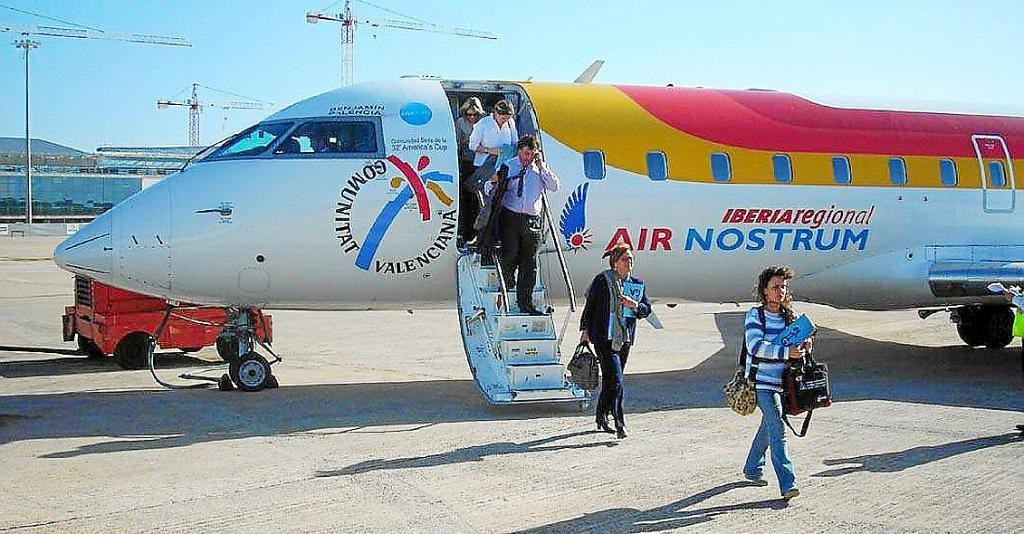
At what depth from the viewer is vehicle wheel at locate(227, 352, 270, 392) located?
12945mm

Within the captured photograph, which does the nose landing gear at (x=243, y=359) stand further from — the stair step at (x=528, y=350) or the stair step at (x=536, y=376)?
the stair step at (x=536, y=376)

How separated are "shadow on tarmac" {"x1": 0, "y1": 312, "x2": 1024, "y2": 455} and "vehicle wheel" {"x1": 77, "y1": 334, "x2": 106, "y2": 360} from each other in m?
3.90

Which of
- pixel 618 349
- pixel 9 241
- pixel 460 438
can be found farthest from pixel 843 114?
pixel 9 241

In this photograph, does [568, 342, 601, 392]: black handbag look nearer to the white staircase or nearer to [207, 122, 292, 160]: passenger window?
the white staircase

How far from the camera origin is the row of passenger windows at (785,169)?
1379 cm

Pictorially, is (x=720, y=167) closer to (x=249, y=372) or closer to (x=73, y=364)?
(x=249, y=372)

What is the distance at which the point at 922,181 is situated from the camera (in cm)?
1550

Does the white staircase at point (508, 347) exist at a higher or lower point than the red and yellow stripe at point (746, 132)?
lower

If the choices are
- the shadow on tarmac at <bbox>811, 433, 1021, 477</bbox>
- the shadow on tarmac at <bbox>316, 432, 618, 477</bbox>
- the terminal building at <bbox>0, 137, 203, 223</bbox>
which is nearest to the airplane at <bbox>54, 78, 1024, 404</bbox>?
the shadow on tarmac at <bbox>316, 432, 618, 477</bbox>

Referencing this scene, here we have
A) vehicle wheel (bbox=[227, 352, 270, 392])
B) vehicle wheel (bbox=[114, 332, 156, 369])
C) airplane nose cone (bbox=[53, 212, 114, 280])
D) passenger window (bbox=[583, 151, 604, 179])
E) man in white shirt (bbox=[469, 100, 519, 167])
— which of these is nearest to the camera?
airplane nose cone (bbox=[53, 212, 114, 280])

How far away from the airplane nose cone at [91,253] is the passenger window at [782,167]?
8.43 metres

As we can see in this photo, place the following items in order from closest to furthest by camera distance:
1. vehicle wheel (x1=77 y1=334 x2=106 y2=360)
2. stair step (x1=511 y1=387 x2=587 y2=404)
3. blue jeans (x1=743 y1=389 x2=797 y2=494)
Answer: blue jeans (x1=743 y1=389 x2=797 y2=494) → stair step (x1=511 y1=387 x2=587 y2=404) → vehicle wheel (x1=77 y1=334 x2=106 y2=360)

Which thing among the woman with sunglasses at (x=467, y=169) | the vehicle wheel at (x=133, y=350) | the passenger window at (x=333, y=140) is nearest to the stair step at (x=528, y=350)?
the woman with sunglasses at (x=467, y=169)

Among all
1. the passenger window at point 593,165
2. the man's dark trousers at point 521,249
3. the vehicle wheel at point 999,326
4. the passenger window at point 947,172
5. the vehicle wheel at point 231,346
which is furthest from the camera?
the vehicle wheel at point 999,326
